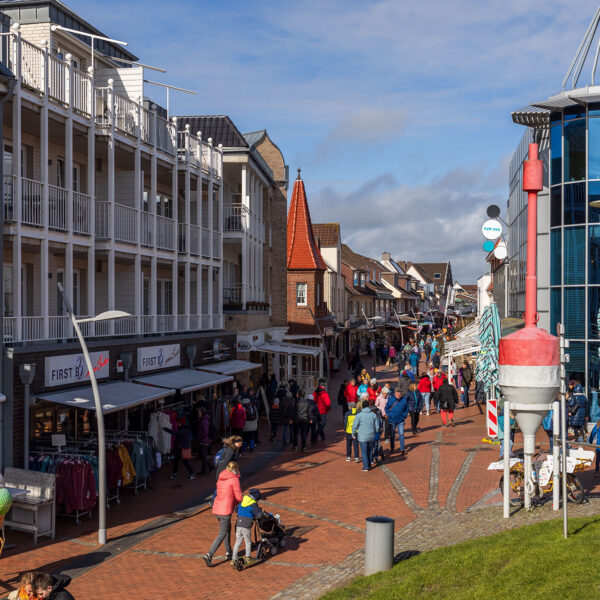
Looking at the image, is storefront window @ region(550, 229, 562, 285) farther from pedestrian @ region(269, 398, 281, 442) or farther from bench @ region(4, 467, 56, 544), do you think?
bench @ region(4, 467, 56, 544)

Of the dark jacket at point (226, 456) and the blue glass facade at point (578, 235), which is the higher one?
the blue glass facade at point (578, 235)

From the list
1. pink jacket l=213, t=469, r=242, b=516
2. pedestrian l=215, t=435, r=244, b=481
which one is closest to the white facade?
pedestrian l=215, t=435, r=244, b=481

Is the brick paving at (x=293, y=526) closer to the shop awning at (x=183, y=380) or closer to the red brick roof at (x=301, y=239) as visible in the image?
the shop awning at (x=183, y=380)

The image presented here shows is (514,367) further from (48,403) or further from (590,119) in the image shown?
(590,119)

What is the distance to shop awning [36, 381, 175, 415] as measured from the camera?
48.1 ft

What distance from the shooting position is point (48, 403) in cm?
1557

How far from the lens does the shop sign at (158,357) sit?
1983 cm

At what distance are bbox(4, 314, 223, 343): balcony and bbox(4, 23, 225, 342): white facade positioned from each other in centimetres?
3

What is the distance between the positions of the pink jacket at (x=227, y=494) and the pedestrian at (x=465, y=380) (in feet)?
63.7

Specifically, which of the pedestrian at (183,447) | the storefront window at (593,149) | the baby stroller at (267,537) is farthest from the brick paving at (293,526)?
the storefront window at (593,149)

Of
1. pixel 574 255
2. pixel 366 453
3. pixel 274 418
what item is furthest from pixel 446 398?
pixel 366 453

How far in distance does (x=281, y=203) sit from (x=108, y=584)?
29372 millimetres

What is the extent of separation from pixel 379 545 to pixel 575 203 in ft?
54.4

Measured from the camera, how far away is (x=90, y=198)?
17.8m
